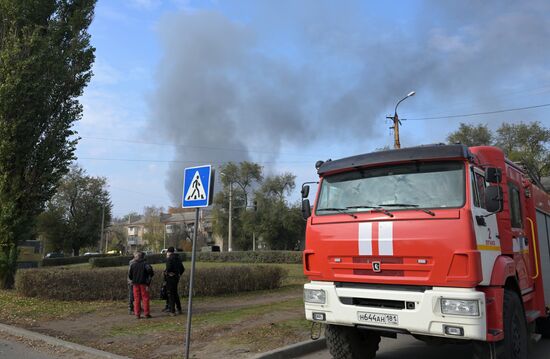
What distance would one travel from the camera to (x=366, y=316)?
5.50 m

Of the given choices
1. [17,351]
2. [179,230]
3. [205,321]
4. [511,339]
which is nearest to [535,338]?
[511,339]

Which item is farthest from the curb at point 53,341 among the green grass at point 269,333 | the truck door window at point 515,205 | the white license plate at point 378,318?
the truck door window at point 515,205

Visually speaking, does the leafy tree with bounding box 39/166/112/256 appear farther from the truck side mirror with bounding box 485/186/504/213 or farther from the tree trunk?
the truck side mirror with bounding box 485/186/504/213

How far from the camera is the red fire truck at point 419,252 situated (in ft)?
16.4

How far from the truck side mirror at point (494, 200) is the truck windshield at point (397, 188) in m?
0.33

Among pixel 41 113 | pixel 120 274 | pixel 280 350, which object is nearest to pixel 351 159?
pixel 280 350

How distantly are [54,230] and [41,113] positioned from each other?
176 feet

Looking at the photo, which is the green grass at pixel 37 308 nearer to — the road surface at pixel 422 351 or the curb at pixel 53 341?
the curb at pixel 53 341

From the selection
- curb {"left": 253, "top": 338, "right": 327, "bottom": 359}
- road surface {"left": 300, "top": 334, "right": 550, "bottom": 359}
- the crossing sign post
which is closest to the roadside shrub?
curb {"left": 253, "top": 338, "right": 327, "bottom": 359}

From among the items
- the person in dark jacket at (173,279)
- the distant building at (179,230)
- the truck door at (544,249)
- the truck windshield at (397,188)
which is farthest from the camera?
the distant building at (179,230)

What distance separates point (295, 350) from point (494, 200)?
413 cm

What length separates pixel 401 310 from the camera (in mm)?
5238

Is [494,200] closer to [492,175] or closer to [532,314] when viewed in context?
[492,175]

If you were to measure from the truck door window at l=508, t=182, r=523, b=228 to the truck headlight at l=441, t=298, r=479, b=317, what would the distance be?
7.35ft
